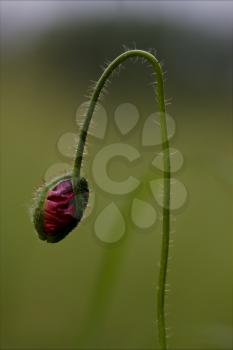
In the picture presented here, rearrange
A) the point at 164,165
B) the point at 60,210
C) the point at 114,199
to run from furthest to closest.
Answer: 1. the point at 114,199
2. the point at 60,210
3. the point at 164,165

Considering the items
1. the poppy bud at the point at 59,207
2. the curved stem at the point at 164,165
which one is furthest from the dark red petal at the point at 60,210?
the curved stem at the point at 164,165

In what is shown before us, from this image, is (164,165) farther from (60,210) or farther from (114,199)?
(114,199)

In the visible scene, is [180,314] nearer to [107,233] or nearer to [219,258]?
[219,258]

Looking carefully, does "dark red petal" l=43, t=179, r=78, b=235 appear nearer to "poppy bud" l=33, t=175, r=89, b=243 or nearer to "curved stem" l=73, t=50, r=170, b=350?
"poppy bud" l=33, t=175, r=89, b=243

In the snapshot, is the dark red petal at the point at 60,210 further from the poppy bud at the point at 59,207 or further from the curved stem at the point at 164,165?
the curved stem at the point at 164,165

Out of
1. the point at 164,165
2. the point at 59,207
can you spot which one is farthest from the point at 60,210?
the point at 164,165
